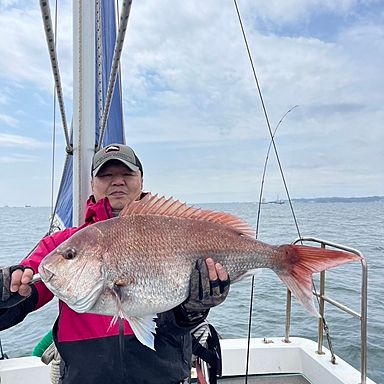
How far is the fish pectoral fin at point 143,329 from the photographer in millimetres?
1551

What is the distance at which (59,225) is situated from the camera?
3990 millimetres

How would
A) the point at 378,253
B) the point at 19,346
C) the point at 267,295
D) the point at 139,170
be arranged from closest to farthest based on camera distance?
the point at 139,170, the point at 19,346, the point at 267,295, the point at 378,253

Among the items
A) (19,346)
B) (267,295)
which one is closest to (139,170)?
(19,346)

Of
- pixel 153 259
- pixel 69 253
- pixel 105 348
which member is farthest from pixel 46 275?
pixel 105 348

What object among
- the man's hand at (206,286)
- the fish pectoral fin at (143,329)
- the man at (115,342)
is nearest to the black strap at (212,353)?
the man at (115,342)

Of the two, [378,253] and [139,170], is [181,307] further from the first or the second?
[378,253]

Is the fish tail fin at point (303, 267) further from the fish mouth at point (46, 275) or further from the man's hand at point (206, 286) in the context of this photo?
the fish mouth at point (46, 275)

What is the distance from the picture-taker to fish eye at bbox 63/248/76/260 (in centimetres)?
156

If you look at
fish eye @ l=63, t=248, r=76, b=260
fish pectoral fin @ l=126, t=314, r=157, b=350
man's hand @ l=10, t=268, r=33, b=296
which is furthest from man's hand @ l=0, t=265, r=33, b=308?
fish pectoral fin @ l=126, t=314, r=157, b=350

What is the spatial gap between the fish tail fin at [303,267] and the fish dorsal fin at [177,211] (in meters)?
0.18

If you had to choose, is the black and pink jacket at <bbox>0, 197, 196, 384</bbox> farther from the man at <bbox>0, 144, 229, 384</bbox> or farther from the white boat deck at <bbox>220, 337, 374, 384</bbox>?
the white boat deck at <bbox>220, 337, 374, 384</bbox>

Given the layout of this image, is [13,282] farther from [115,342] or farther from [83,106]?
[83,106]

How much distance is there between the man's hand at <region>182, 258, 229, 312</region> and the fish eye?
443 mm

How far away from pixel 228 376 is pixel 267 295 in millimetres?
5706
